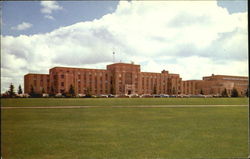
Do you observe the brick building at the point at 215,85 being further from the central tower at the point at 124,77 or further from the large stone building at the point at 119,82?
the central tower at the point at 124,77

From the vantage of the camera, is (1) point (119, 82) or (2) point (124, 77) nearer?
(2) point (124, 77)

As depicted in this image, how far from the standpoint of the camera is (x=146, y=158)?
14.0ft

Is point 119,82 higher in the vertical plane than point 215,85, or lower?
higher

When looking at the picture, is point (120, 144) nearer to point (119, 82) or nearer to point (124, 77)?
point (124, 77)

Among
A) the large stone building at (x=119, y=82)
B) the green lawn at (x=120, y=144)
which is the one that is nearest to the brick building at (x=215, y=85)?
the large stone building at (x=119, y=82)

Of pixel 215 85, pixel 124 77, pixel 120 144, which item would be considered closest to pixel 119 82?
pixel 124 77

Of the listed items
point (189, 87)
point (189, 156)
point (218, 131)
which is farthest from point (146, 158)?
point (189, 87)

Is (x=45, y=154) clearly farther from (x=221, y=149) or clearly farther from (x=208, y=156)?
(x=221, y=149)

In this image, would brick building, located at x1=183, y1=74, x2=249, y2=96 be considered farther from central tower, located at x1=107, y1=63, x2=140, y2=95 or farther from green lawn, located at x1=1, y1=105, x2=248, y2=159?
green lawn, located at x1=1, y1=105, x2=248, y2=159

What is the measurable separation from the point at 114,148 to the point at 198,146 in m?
1.87

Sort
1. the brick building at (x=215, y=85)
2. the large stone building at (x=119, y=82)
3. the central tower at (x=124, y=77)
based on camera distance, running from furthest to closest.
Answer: the brick building at (x=215, y=85) < the central tower at (x=124, y=77) < the large stone building at (x=119, y=82)

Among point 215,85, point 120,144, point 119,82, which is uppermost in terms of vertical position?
point 119,82

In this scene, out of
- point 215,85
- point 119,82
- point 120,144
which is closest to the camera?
point 120,144

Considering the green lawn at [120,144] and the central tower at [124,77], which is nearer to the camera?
the green lawn at [120,144]
